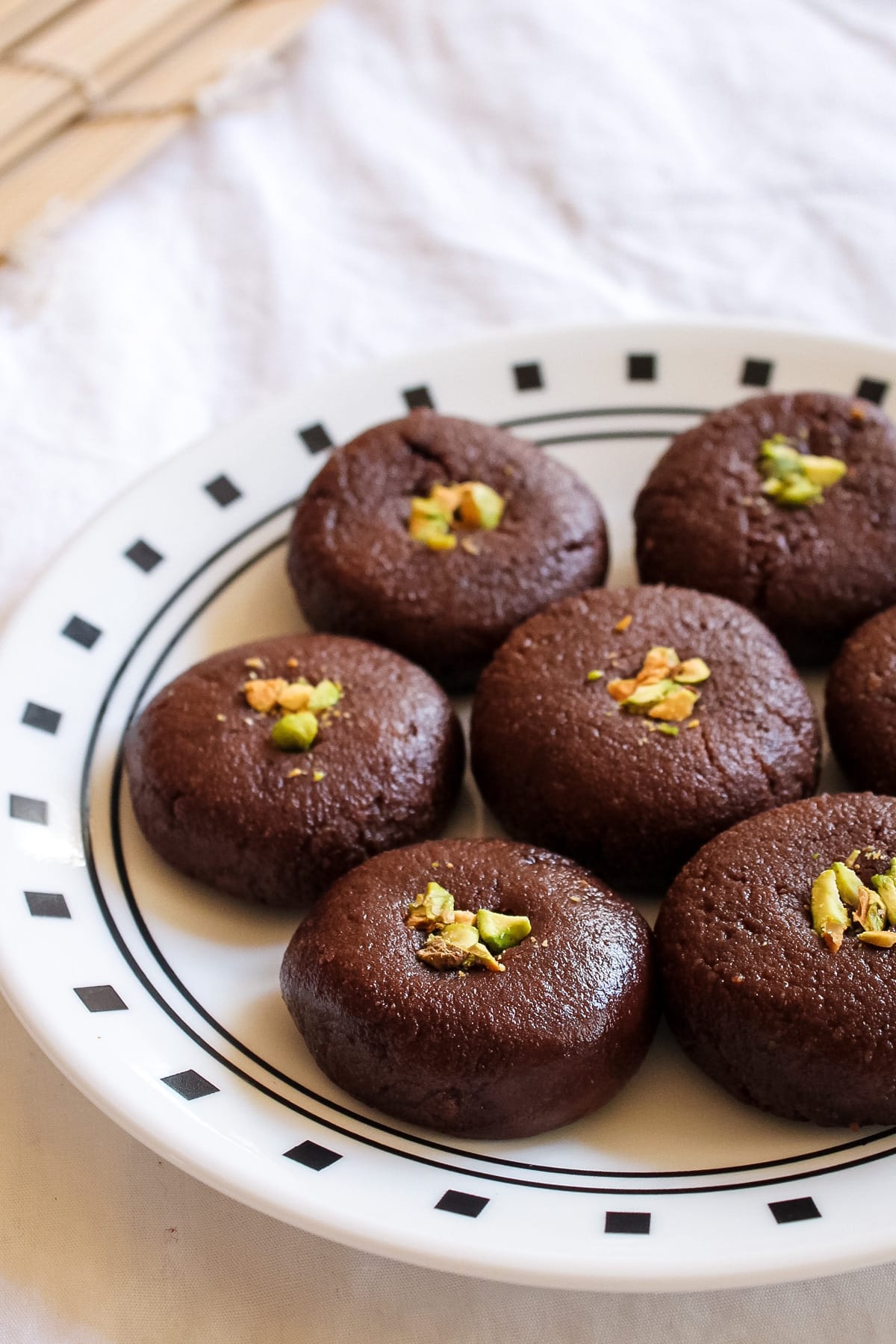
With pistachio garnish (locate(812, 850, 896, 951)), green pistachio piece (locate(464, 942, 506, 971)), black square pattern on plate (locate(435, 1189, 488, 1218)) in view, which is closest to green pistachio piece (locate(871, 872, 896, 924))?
pistachio garnish (locate(812, 850, 896, 951))

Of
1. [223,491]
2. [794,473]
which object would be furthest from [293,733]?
[794,473]

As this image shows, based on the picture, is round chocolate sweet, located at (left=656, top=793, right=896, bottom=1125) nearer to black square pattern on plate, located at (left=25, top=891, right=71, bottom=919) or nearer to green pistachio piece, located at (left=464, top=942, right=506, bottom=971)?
green pistachio piece, located at (left=464, top=942, right=506, bottom=971)

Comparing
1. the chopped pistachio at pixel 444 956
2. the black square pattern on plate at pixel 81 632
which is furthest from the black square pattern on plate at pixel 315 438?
the chopped pistachio at pixel 444 956

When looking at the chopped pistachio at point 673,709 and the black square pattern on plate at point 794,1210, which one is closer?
the black square pattern on plate at point 794,1210

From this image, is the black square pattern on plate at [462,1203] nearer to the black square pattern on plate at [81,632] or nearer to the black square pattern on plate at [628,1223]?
the black square pattern on plate at [628,1223]

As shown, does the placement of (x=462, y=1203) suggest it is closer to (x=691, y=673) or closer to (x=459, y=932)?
(x=459, y=932)

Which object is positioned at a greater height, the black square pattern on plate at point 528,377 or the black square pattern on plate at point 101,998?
the black square pattern on plate at point 528,377

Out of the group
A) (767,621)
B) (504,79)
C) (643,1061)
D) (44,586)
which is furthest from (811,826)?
(504,79)

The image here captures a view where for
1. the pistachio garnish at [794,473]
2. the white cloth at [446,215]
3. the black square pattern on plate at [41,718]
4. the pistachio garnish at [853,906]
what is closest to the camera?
the pistachio garnish at [853,906]
